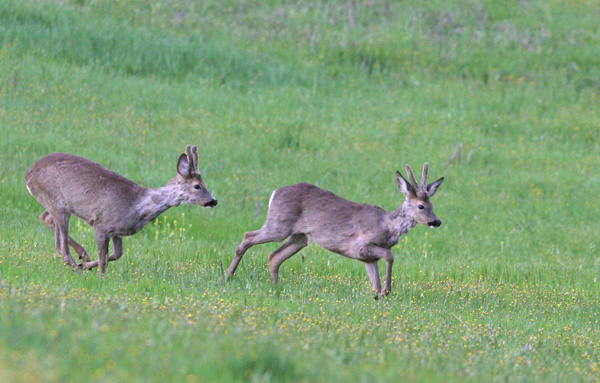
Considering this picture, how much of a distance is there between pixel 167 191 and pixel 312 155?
8.99 meters

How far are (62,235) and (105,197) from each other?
69 centimetres

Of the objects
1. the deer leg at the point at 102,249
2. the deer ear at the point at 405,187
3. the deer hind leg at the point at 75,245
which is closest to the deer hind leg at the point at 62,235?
the deer hind leg at the point at 75,245

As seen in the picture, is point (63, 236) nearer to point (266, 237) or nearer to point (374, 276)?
point (266, 237)

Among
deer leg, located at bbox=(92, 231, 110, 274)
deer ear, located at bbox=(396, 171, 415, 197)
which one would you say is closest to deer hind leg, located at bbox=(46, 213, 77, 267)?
deer leg, located at bbox=(92, 231, 110, 274)

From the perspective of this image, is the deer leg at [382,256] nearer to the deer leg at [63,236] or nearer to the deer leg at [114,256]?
the deer leg at [114,256]

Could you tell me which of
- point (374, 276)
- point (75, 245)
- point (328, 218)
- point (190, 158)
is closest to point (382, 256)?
point (374, 276)

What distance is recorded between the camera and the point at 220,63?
23.4m

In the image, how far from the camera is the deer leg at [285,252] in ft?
34.8

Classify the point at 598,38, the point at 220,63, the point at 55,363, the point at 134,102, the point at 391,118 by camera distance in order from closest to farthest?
the point at 55,363, the point at 134,102, the point at 391,118, the point at 220,63, the point at 598,38

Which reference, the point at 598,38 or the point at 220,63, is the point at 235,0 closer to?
the point at 220,63

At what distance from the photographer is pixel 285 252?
10.6 m

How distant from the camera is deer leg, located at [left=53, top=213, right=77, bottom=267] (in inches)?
379

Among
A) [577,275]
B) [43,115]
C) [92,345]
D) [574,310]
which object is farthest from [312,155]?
[92,345]

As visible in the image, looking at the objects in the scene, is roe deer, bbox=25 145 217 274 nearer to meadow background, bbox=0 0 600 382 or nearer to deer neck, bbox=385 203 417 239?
meadow background, bbox=0 0 600 382
